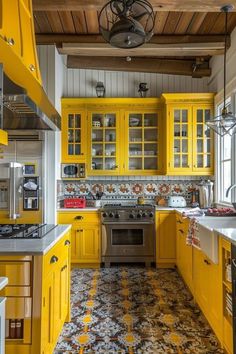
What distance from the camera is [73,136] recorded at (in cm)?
494

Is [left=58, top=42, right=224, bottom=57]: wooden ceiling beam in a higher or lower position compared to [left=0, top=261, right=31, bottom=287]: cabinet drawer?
higher

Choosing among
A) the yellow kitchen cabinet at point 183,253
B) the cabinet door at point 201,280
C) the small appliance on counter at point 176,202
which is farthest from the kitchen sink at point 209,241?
the small appliance on counter at point 176,202

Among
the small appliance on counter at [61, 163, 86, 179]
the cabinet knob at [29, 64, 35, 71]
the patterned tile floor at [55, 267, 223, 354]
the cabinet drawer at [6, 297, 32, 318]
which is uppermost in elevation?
the cabinet knob at [29, 64, 35, 71]

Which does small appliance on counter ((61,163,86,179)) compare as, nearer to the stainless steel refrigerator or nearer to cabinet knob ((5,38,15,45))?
the stainless steel refrigerator

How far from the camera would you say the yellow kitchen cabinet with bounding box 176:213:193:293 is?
338 centimetres

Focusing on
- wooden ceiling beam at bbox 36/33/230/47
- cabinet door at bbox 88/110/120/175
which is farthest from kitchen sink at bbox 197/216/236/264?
wooden ceiling beam at bbox 36/33/230/47

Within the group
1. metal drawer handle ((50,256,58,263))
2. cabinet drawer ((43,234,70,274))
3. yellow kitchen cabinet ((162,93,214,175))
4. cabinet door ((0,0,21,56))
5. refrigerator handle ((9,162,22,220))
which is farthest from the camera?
yellow kitchen cabinet ((162,93,214,175))

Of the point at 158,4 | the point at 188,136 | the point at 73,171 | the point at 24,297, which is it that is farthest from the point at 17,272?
the point at 188,136

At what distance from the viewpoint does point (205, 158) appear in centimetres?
480

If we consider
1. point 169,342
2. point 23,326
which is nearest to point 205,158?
point 169,342

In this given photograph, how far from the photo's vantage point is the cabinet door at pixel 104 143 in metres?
4.96

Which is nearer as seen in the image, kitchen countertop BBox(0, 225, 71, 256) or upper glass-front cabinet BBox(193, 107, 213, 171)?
kitchen countertop BBox(0, 225, 71, 256)

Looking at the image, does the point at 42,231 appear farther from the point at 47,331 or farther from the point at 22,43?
the point at 22,43

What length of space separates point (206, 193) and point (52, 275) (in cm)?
310
